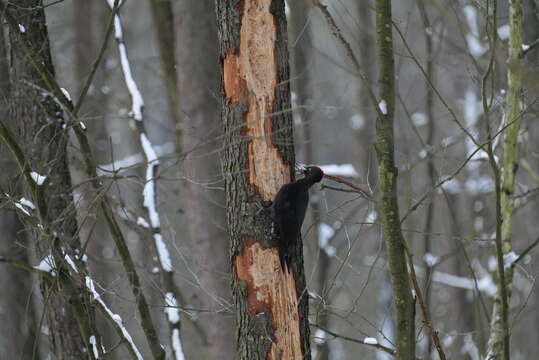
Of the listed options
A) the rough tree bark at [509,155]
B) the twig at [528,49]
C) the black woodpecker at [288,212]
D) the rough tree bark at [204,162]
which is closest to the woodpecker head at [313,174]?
the black woodpecker at [288,212]

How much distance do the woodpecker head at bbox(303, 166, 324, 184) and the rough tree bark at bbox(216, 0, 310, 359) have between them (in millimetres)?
147

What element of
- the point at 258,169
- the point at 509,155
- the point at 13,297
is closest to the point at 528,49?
the point at 509,155

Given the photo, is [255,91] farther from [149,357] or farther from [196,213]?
[149,357]

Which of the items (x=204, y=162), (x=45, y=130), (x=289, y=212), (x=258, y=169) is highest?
(x=204, y=162)

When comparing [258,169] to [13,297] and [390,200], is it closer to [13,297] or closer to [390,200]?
[390,200]

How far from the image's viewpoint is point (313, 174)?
13.3 feet

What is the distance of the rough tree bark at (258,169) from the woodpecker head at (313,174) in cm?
15

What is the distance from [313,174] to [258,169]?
37 centimetres

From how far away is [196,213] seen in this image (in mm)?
6559

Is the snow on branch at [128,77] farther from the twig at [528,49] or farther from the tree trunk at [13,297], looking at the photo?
the twig at [528,49]

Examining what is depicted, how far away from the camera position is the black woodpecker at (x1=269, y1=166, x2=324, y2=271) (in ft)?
12.3

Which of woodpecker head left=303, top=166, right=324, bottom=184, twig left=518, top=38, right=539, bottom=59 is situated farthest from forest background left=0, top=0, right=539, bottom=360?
woodpecker head left=303, top=166, right=324, bottom=184

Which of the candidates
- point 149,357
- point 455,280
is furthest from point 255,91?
point 149,357

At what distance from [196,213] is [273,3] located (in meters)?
3.02
